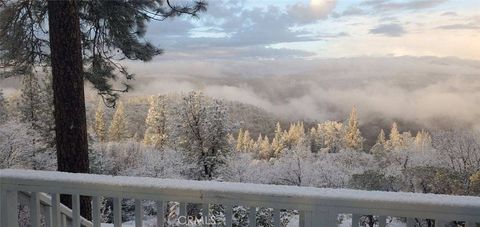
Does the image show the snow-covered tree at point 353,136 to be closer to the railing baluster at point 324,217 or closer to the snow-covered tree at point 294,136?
the snow-covered tree at point 294,136

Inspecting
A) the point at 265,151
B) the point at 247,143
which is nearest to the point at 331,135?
the point at 265,151

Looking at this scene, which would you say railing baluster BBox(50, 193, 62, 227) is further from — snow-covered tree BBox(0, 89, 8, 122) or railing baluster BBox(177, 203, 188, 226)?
snow-covered tree BBox(0, 89, 8, 122)

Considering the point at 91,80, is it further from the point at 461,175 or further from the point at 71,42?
the point at 461,175

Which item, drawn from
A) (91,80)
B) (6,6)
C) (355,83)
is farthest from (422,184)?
(355,83)

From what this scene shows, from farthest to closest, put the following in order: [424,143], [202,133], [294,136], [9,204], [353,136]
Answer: [294,136]
[353,136]
[424,143]
[202,133]
[9,204]

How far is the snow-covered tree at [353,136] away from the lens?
55037mm

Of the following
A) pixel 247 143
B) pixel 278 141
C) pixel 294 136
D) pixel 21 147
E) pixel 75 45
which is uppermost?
pixel 75 45

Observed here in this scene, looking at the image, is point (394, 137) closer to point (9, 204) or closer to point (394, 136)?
point (394, 136)

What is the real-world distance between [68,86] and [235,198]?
3394 mm

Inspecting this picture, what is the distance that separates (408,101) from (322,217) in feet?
251

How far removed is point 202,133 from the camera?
31.2 m

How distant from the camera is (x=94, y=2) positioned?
753 cm

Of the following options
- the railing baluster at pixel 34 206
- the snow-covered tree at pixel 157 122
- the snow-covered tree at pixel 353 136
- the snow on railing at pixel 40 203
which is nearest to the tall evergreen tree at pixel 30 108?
the snow-covered tree at pixel 157 122

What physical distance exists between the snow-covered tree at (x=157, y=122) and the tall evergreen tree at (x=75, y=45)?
92.4 ft
